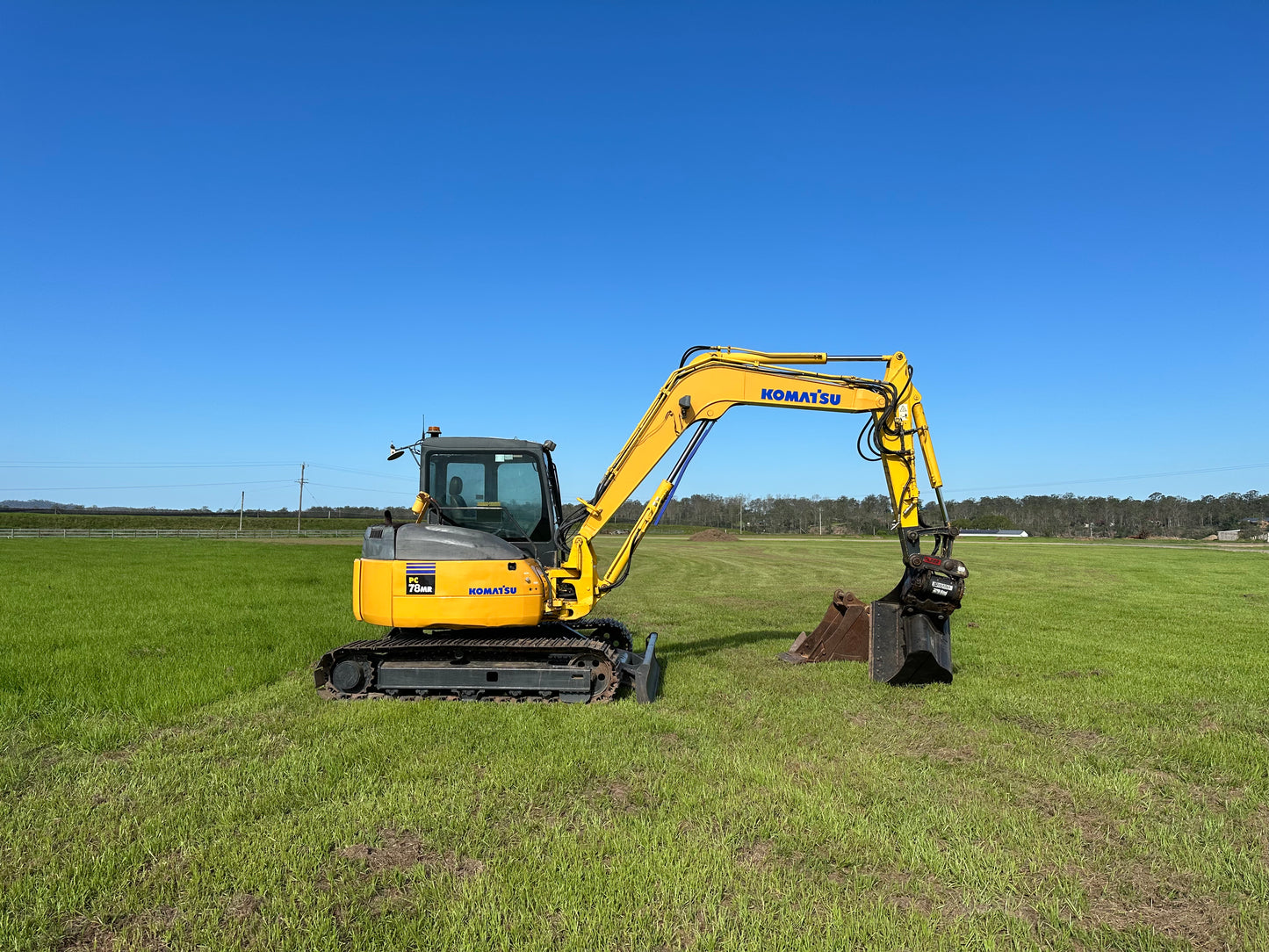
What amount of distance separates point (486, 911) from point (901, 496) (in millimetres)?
7275

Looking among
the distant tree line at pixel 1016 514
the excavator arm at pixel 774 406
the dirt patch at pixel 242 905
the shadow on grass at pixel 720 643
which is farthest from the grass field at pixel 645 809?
the distant tree line at pixel 1016 514

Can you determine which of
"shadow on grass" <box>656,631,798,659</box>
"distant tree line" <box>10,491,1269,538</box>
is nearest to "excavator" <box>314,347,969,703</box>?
"shadow on grass" <box>656,631,798,659</box>

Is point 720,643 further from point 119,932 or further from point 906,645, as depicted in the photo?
point 119,932

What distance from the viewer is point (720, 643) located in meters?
12.6

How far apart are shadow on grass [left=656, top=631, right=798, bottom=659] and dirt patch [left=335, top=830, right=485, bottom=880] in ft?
22.3

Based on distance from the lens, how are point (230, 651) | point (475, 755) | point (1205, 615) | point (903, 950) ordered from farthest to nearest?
1. point (1205, 615)
2. point (230, 651)
3. point (475, 755)
4. point (903, 950)

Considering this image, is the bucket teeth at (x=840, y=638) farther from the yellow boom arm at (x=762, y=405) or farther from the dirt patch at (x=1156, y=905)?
the dirt patch at (x=1156, y=905)

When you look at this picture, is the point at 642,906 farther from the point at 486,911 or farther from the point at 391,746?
the point at 391,746

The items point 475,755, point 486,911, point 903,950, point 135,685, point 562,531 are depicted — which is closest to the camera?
point 903,950

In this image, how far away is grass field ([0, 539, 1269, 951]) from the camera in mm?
3869

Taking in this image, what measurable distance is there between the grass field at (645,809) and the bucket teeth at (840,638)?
52cm

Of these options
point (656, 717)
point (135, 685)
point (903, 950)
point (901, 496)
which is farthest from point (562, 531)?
point (903, 950)

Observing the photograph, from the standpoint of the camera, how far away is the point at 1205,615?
664 inches

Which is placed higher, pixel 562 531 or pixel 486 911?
pixel 562 531
